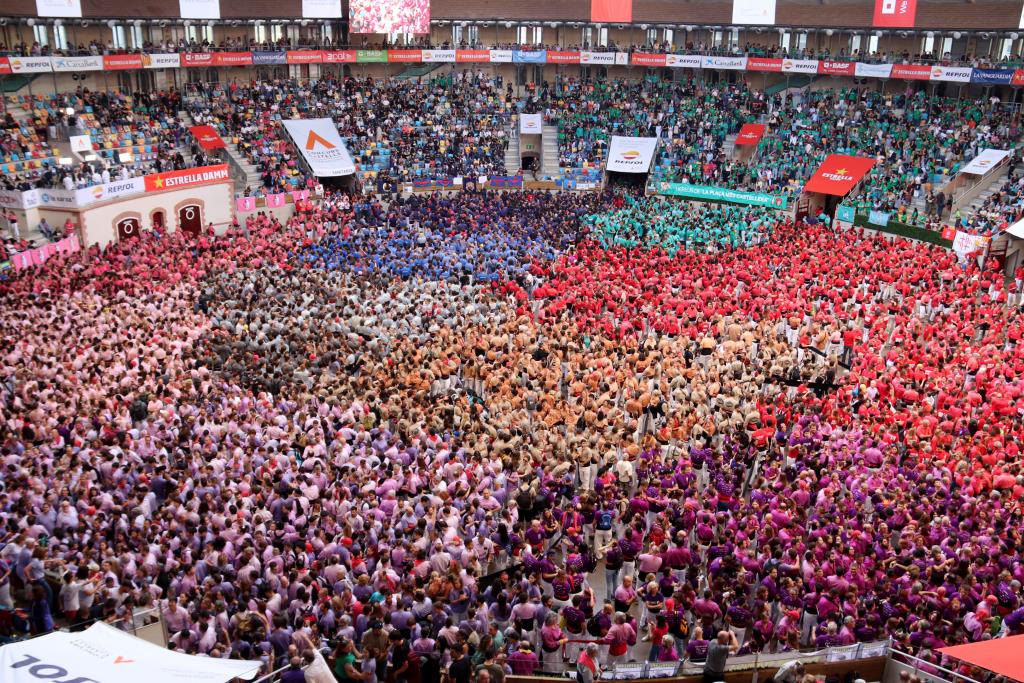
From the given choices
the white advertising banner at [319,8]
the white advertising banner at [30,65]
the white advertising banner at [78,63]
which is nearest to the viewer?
the white advertising banner at [30,65]

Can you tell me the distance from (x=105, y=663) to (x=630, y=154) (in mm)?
41608

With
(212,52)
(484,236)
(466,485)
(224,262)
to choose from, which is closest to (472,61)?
(212,52)

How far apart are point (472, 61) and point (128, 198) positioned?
24367mm

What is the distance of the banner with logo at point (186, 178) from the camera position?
110 feet

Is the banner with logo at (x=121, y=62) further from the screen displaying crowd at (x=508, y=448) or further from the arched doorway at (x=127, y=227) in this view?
the screen displaying crowd at (x=508, y=448)

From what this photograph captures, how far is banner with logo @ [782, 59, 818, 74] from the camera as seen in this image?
47.2 meters

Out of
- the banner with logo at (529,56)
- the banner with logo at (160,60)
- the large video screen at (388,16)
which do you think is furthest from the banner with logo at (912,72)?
the banner with logo at (160,60)

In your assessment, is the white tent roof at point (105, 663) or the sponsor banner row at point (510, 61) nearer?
the white tent roof at point (105, 663)

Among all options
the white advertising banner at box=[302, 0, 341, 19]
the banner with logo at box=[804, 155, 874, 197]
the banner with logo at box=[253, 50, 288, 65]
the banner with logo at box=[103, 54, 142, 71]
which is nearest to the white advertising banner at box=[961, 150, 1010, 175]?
the banner with logo at box=[804, 155, 874, 197]

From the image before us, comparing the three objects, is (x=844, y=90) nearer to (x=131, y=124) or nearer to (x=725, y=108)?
(x=725, y=108)

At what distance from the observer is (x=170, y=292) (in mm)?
24156

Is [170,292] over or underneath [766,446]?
over

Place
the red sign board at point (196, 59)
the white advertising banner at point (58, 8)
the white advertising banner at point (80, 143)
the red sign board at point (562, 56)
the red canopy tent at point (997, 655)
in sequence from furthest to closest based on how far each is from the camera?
1. the red sign board at point (562, 56)
2. the red sign board at point (196, 59)
3. the white advertising banner at point (58, 8)
4. the white advertising banner at point (80, 143)
5. the red canopy tent at point (997, 655)

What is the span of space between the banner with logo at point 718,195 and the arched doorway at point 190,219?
2182cm
